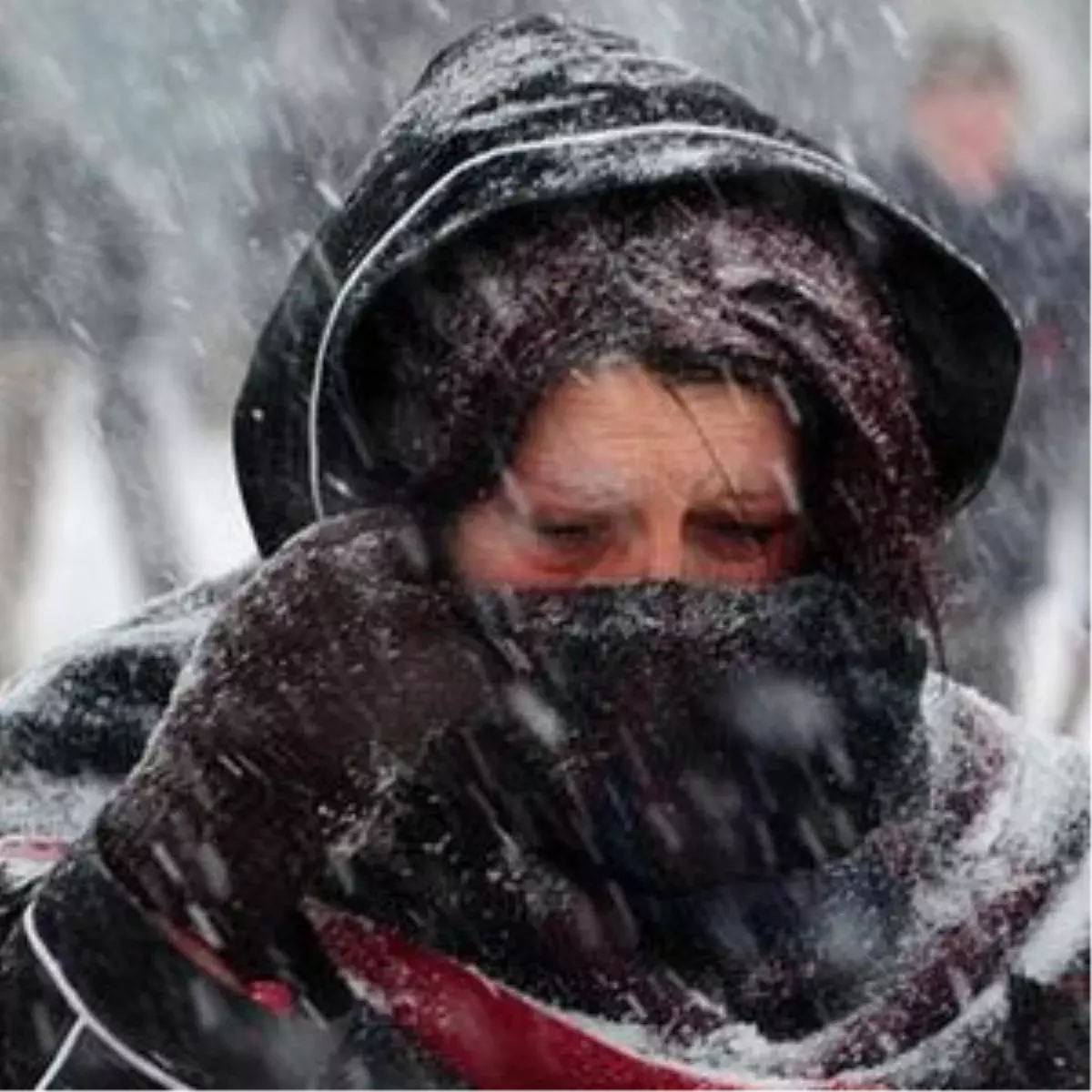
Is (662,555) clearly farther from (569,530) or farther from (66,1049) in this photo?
(66,1049)

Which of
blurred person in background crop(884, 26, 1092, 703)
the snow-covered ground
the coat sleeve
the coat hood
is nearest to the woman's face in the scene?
the coat hood

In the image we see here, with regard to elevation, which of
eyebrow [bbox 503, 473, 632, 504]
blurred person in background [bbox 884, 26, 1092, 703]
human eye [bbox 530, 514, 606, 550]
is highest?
eyebrow [bbox 503, 473, 632, 504]

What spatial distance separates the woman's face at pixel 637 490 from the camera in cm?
210

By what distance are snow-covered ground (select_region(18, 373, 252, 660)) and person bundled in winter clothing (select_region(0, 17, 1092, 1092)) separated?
3973mm

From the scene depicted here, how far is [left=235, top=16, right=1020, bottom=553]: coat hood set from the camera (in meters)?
2.13

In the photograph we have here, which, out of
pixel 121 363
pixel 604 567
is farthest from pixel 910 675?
pixel 121 363

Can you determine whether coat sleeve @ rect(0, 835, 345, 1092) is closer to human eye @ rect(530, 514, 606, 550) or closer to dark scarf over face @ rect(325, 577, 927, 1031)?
dark scarf over face @ rect(325, 577, 927, 1031)

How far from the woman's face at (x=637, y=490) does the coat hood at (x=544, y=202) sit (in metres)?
0.14

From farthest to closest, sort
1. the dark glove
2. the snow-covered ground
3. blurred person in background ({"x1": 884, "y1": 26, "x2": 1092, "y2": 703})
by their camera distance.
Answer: the snow-covered ground → blurred person in background ({"x1": 884, "y1": 26, "x2": 1092, "y2": 703}) → the dark glove

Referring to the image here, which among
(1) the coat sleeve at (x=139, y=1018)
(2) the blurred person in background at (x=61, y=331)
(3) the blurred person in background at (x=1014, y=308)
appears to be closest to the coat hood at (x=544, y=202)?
(1) the coat sleeve at (x=139, y=1018)

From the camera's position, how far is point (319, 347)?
2.27 m

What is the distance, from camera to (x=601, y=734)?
2.01 m

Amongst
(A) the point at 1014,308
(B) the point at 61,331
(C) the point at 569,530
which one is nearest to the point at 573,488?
(C) the point at 569,530

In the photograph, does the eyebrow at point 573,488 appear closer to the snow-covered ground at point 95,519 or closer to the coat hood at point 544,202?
the coat hood at point 544,202
